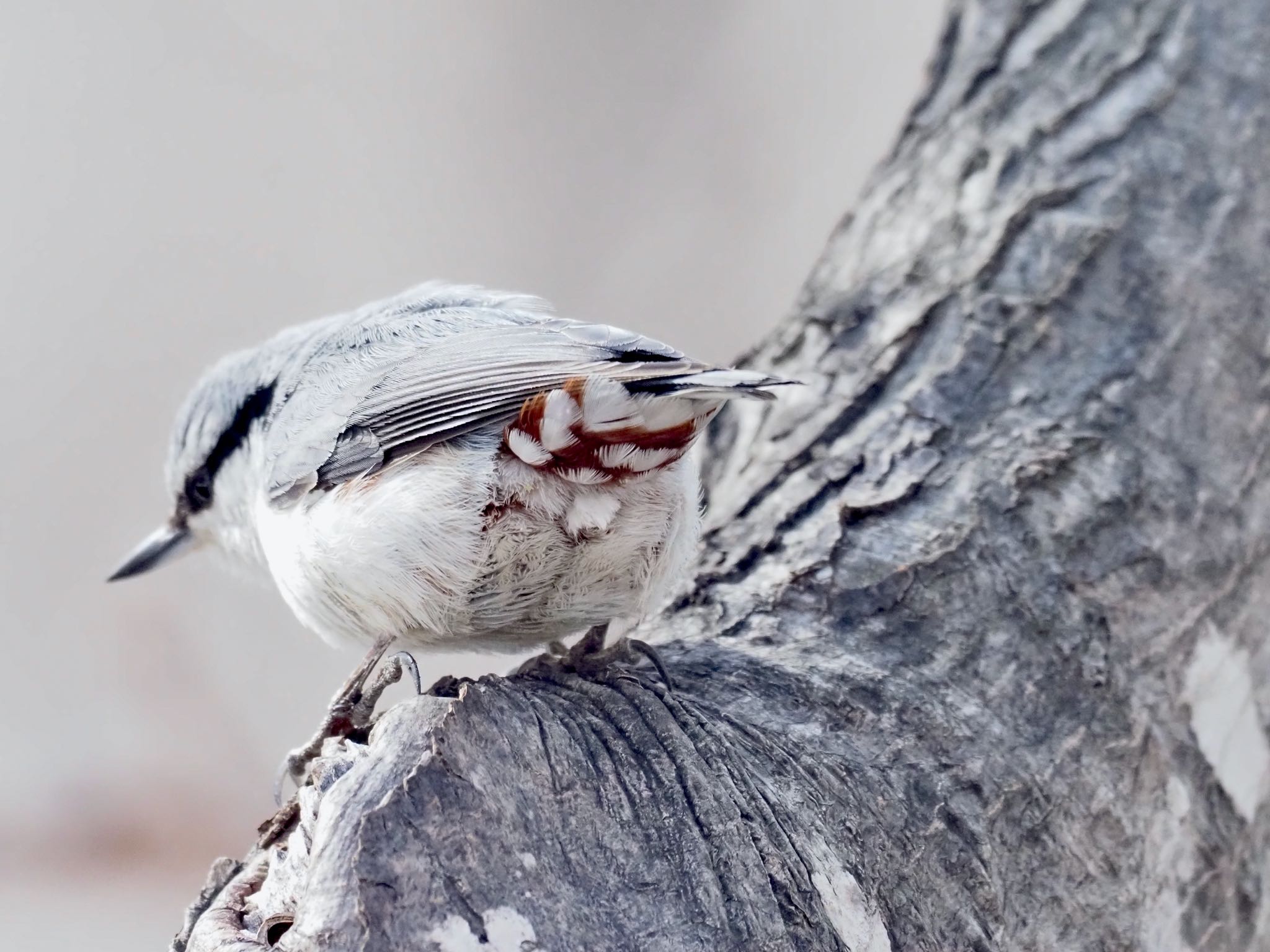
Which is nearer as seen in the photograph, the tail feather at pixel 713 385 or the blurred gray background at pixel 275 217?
the tail feather at pixel 713 385

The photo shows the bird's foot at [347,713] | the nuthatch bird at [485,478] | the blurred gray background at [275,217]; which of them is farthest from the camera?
the blurred gray background at [275,217]

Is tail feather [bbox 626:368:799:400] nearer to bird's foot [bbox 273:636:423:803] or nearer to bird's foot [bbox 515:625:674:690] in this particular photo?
bird's foot [bbox 515:625:674:690]

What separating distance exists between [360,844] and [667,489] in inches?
25.7

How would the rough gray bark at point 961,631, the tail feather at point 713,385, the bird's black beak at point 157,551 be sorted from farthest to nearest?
the bird's black beak at point 157,551 → the tail feather at point 713,385 → the rough gray bark at point 961,631

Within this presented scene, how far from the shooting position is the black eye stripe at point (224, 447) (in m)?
1.96

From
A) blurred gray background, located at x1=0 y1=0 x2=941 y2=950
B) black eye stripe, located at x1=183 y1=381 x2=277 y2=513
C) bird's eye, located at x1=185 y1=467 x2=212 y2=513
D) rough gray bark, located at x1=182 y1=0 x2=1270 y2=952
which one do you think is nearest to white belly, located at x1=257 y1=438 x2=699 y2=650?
rough gray bark, located at x1=182 y1=0 x2=1270 y2=952

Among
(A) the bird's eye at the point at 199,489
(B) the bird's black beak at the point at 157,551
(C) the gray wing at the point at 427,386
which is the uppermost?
(C) the gray wing at the point at 427,386

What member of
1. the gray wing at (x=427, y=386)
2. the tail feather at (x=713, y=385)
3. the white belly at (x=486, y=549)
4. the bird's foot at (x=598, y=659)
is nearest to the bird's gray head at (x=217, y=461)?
the gray wing at (x=427, y=386)

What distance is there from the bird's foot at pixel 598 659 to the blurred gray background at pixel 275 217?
56.6 inches

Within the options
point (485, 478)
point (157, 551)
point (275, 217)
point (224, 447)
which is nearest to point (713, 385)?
point (485, 478)

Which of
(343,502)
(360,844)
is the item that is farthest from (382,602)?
(360,844)

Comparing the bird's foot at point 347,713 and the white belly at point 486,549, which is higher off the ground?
the white belly at point 486,549

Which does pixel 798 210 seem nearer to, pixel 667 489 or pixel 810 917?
pixel 667 489

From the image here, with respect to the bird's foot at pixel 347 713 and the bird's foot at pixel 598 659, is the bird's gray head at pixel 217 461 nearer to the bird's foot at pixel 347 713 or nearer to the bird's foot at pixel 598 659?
the bird's foot at pixel 347 713
